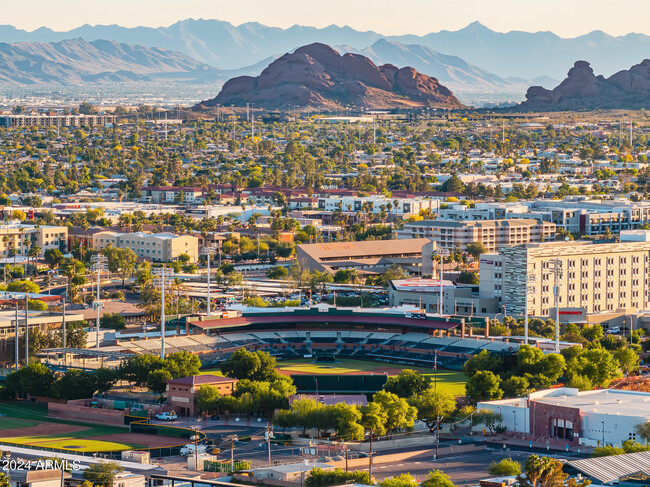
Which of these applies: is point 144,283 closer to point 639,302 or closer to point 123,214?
point 639,302

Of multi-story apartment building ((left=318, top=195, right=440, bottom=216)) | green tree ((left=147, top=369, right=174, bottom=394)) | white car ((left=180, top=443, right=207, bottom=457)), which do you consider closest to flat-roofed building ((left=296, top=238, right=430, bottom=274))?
multi-story apartment building ((left=318, top=195, right=440, bottom=216))

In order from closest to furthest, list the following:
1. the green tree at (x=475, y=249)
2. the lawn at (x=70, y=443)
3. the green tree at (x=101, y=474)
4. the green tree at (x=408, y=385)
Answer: the green tree at (x=101, y=474)
the lawn at (x=70, y=443)
the green tree at (x=408, y=385)
the green tree at (x=475, y=249)

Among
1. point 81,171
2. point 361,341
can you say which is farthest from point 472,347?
point 81,171

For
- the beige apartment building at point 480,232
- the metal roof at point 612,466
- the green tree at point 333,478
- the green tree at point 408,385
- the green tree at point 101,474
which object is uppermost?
the beige apartment building at point 480,232

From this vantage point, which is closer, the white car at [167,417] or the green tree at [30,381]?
the white car at [167,417]

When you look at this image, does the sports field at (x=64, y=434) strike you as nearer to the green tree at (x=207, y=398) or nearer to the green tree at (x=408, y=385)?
the green tree at (x=207, y=398)

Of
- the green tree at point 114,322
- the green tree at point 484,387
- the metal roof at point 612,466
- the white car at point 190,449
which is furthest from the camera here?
the green tree at point 114,322

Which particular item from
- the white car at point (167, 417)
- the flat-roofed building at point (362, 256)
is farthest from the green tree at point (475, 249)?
the white car at point (167, 417)
